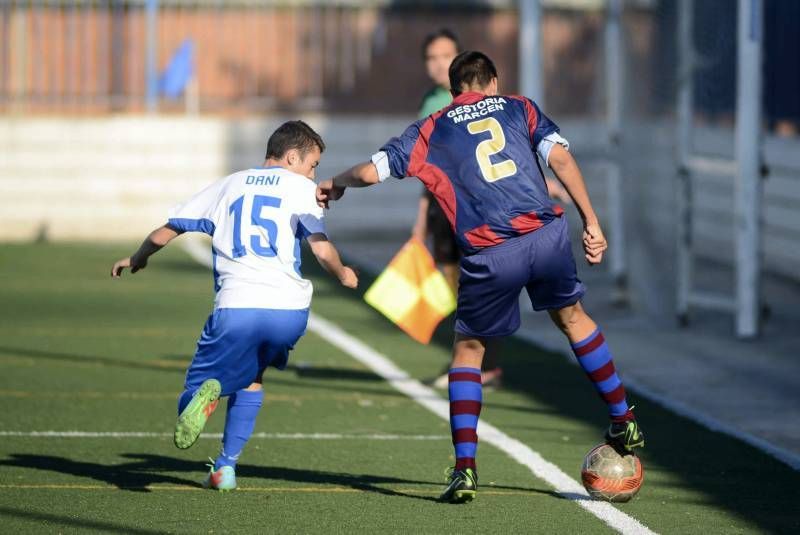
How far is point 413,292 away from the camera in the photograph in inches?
338

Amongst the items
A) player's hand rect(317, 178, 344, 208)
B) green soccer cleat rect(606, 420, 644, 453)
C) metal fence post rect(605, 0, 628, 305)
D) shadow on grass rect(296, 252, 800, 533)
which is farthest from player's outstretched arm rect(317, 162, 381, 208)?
metal fence post rect(605, 0, 628, 305)

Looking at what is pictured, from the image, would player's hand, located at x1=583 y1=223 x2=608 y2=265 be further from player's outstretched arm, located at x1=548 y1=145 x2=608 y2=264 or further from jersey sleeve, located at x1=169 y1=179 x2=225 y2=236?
jersey sleeve, located at x1=169 y1=179 x2=225 y2=236

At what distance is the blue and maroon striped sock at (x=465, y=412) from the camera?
7.29 m

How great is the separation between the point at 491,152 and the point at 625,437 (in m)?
1.39

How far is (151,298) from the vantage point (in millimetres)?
16703

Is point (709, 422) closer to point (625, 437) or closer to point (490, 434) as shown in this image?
point (490, 434)

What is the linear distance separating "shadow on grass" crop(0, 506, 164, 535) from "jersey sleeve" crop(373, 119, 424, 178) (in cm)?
187

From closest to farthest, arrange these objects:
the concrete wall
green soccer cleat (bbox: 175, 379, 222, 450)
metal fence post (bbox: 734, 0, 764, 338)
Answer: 1. green soccer cleat (bbox: 175, 379, 222, 450)
2. metal fence post (bbox: 734, 0, 764, 338)
3. the concrete wall

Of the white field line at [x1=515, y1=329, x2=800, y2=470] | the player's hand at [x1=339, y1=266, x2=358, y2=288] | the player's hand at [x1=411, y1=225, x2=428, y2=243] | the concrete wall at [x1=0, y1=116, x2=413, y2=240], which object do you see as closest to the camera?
the player's hand at [x1=339, y1=266, x2=358, y2=288]

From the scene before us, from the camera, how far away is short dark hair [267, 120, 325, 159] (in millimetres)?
7551

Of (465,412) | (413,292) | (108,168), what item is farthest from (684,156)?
(108,168)

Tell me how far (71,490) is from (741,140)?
24.8 ft

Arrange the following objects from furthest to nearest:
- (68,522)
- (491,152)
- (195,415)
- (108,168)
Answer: (108,168)
(491,152)
(195,415)
(68,522)

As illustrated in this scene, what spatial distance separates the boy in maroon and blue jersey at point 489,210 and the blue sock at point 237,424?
93cm
